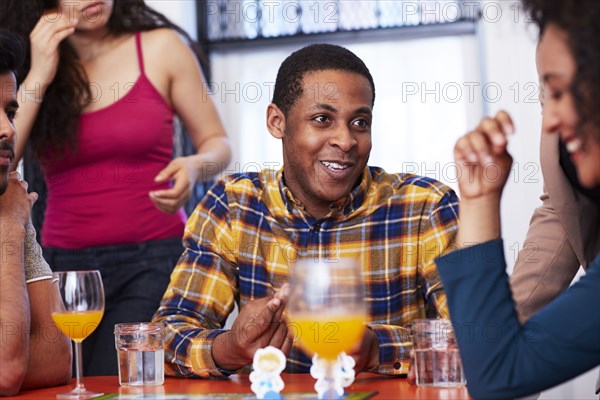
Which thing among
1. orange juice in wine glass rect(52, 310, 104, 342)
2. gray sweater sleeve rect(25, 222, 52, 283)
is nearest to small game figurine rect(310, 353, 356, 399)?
orange juice in wine glass rect(52, 310, 104, 342)

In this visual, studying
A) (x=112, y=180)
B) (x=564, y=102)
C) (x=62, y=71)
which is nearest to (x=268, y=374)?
(x=564, y=102)

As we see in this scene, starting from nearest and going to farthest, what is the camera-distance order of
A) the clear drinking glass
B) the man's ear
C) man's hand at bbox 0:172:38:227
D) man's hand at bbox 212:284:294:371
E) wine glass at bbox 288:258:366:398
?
wine glass at bbox 288:258:366:398
the clear drinking glass
man's hand at bbox 212:284:294:371
man's hand at bbox 0:172:38:227
the man's ear

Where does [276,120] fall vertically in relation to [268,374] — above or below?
above

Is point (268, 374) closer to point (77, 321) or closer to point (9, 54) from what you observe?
point (77, 321)

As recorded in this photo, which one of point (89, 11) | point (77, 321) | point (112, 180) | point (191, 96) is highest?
point (89, 11)

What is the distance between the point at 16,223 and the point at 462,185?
1.02m

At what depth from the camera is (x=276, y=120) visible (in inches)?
82.7

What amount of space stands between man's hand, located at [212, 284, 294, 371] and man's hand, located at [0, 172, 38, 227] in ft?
1.81

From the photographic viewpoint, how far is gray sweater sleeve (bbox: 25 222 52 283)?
6.23ft

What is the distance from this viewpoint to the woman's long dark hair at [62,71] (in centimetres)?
234

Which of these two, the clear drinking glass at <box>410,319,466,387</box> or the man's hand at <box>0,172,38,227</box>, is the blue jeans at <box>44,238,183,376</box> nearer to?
the man's hand at <box>0,172,38,227</box>

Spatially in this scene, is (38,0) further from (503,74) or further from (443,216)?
(503,74)

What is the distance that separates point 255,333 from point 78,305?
309mm

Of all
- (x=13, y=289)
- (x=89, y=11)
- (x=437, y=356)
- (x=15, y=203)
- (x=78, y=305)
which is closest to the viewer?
(x=437, y=356)
